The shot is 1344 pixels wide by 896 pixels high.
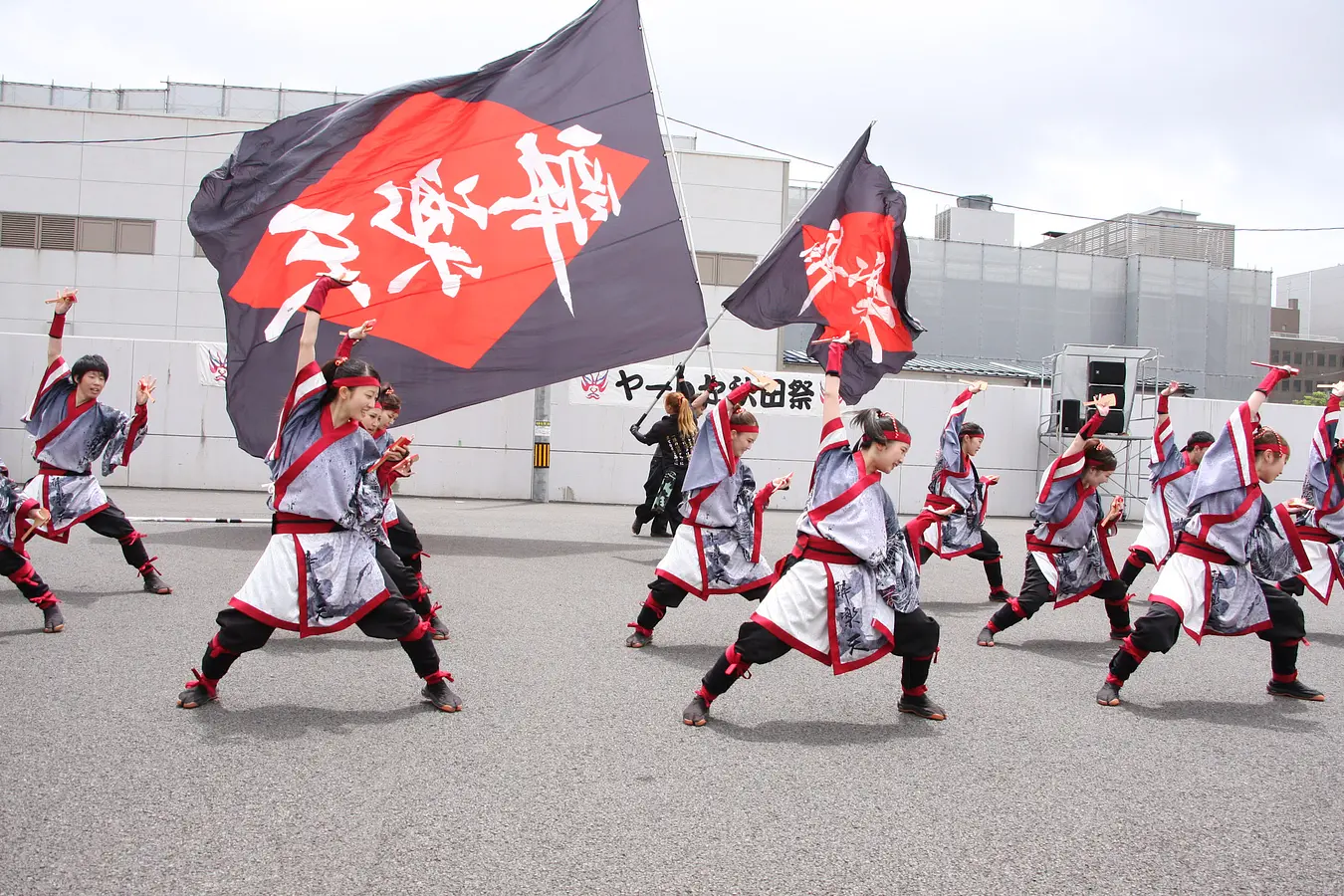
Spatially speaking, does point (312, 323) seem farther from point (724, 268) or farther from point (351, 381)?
point (724, 268)

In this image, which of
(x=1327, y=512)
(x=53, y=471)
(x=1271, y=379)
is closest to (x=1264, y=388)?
(x=1271, y=379)

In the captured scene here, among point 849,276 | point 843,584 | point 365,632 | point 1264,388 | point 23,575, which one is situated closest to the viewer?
point 365,632

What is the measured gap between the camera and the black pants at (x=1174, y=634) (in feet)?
16.0

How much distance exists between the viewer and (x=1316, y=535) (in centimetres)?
745

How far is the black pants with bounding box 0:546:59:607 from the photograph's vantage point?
5.89 metres

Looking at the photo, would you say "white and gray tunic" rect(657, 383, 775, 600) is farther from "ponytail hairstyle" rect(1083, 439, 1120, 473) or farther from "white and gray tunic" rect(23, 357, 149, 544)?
"white and gray tunic" rect(23, 357, 149, 544)

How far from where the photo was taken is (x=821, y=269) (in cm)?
900

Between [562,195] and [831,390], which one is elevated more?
[562,195]

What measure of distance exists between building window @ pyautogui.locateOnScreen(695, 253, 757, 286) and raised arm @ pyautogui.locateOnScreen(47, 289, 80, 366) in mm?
16511

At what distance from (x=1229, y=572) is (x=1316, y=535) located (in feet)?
10.0

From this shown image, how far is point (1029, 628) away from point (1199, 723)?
2.49 meters

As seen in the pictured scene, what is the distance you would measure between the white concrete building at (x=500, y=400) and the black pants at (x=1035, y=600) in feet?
22.3

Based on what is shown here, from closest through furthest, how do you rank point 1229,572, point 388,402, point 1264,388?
point 1229,572
point 1264,388
point 388,402

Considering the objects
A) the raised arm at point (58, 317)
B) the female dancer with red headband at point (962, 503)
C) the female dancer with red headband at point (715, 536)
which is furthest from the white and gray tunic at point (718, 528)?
the raised arm at point (58, 317)
